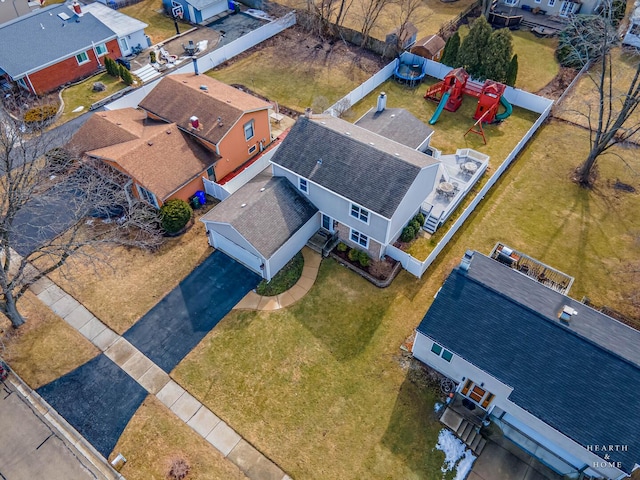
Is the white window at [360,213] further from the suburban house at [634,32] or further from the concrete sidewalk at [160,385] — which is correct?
the suburban house at [634,32]

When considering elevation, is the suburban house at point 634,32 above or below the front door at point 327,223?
above

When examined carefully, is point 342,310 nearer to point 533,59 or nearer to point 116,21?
point 533,59

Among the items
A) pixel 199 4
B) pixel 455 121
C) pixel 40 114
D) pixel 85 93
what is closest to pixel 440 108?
pixel 455 121

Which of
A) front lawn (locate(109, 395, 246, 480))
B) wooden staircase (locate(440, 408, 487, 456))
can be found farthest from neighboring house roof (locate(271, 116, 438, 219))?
front lawn (locate(109, 395, 246, 480))

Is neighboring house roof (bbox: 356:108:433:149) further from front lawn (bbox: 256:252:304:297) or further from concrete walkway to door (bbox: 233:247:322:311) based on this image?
front lawn (bbox: 256:252:304:297)

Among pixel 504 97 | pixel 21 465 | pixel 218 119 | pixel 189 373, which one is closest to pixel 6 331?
pixel 21 465

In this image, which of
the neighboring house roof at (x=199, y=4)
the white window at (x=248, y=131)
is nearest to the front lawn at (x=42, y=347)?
the white window at (x=248, y=131)
